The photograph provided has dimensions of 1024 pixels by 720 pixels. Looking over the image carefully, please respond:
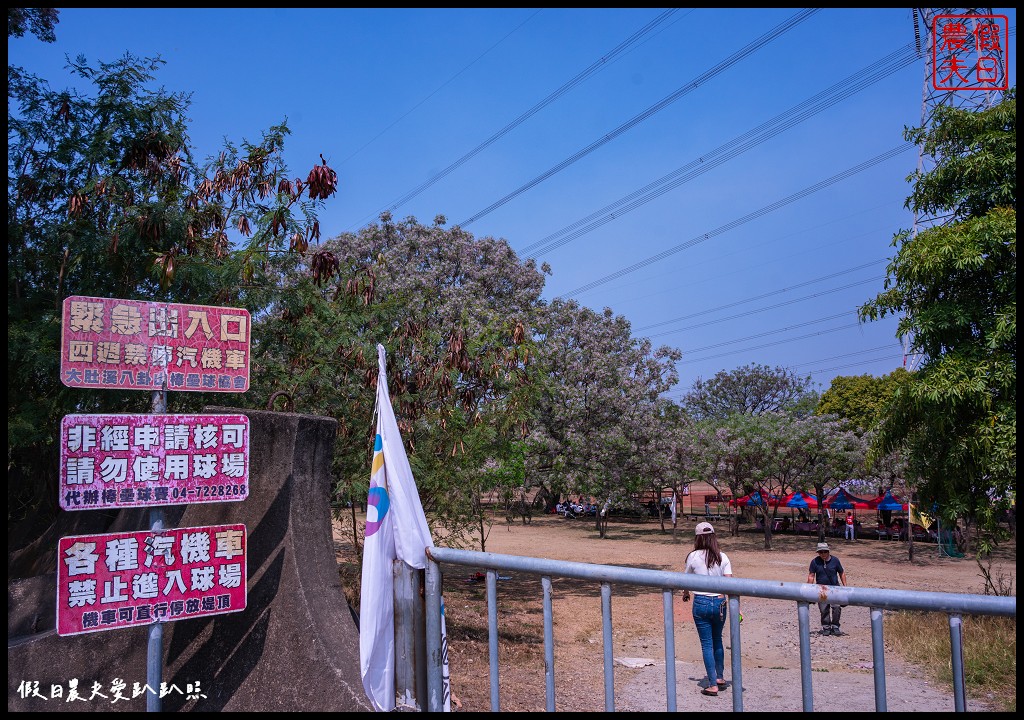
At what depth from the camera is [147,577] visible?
14.8ft

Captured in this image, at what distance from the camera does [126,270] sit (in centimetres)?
839

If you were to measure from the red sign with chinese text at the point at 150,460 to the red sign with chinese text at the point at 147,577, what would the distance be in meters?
0.22

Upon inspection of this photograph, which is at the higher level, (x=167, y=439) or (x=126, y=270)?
(x=126, y=270)

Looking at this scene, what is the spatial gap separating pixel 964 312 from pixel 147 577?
A: 31.3 feet

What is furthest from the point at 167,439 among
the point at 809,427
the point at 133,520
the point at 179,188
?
the point at 809,427

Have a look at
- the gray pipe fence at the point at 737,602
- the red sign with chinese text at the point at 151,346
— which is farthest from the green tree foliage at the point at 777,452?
the gray pipe fence at the point at 737,602

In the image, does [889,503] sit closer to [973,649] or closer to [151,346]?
[973,649]

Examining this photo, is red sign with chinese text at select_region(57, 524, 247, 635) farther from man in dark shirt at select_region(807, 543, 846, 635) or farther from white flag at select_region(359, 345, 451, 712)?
man in dark shirt at select_region(807, 543, 846, 635)

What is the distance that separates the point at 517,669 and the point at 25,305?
670cm

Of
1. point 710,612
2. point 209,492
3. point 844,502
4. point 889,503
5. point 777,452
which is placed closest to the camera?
point 209,492

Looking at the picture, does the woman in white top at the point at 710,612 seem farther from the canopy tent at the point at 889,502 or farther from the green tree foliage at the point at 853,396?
the green tree foliage at the point at 853,396

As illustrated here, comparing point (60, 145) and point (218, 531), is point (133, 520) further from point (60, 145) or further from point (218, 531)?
point (60, 145)

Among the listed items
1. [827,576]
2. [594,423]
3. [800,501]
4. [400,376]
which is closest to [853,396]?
[800,501]

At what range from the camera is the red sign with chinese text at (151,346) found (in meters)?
4.50
